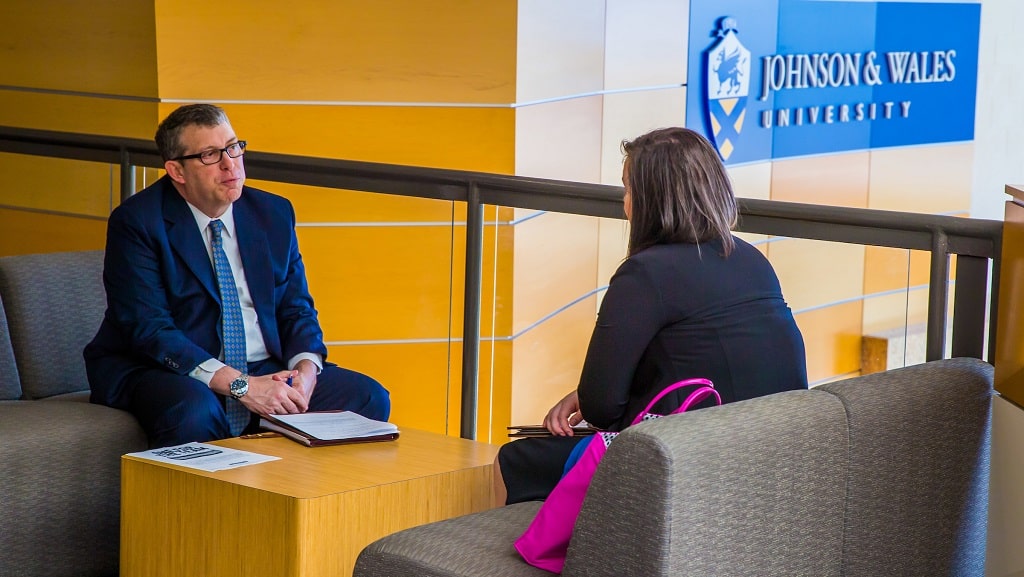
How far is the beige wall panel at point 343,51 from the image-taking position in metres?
5.38

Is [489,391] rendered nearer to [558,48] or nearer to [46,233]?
[558,48]

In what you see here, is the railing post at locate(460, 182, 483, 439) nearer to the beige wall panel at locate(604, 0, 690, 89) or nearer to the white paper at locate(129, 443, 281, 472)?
the white paper at locate(129, 443, 281, 472)

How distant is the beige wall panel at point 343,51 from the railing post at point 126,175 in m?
0.77

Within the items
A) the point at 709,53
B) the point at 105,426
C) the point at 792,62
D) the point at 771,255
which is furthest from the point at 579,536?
the point at 792,62

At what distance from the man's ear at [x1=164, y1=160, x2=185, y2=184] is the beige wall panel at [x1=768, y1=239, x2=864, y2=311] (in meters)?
1.56

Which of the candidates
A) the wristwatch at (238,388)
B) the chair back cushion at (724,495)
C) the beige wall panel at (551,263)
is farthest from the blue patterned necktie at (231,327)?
the chair back cushion at (724,495)

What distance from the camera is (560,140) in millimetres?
6016

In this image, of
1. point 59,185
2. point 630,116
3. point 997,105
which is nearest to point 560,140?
point 630,116

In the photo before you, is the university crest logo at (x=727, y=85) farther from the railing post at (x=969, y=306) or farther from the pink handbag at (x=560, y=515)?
the pink handbag at (x=560, y=515)

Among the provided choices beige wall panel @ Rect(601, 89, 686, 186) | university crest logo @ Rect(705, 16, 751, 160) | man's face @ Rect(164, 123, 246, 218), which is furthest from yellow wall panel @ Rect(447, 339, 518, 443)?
university crest logo @ Rect(705, 16, 751, 160)

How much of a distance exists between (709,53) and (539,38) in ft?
6.12

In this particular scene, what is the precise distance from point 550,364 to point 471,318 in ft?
1.09

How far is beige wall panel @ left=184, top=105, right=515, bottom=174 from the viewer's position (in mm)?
5500

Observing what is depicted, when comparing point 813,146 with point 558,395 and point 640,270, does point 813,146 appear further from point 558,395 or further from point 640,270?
point 640,270
